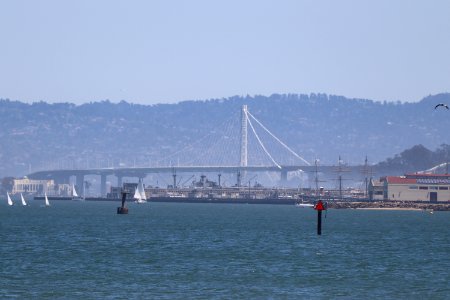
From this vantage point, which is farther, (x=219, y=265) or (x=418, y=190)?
(x=418, y=190)

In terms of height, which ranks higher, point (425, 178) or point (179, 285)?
point (425, 178)

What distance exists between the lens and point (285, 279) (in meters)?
49.9

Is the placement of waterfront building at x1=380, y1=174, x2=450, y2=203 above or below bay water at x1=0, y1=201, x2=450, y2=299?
above

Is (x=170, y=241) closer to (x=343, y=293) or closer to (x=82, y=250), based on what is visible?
(x=82, y=250)

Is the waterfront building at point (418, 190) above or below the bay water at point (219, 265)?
above

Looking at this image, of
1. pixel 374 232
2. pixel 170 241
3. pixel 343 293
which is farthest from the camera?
pixel 374 232

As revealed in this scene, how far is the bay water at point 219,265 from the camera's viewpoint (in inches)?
1812

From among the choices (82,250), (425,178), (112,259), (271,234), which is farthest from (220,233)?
(425,178)

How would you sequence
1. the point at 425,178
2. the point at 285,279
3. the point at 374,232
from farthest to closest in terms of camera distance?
1. the point at 425,178
2. the point at 374,232
3. the point at 285,279

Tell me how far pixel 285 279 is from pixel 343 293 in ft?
14.5

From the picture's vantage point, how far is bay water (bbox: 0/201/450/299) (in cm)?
4603

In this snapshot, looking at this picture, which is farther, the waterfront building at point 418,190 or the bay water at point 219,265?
the waterfront building at point 418,190

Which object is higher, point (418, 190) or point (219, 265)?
point (418, 190)

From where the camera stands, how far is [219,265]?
5538cm
